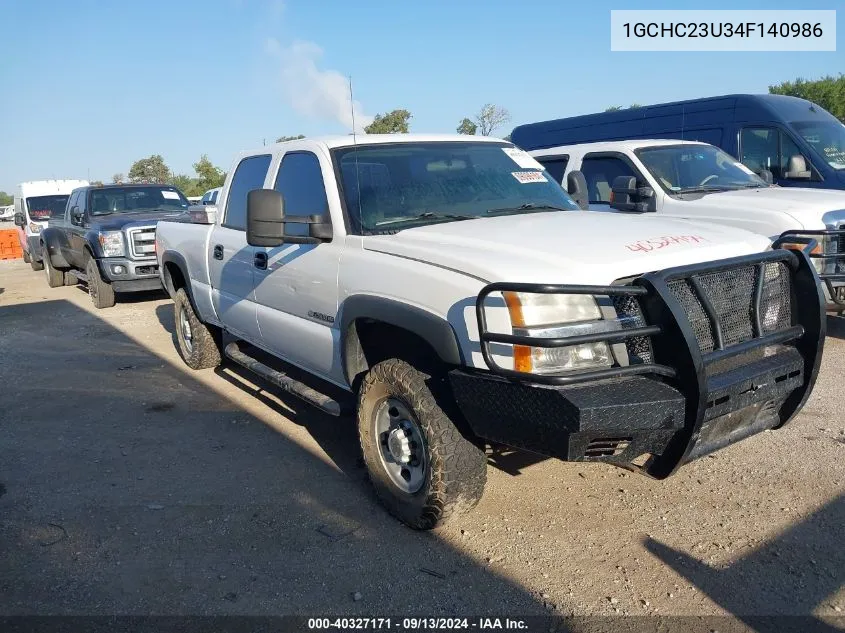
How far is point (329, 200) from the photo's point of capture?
13.0 ft

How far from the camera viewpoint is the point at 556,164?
320 inches

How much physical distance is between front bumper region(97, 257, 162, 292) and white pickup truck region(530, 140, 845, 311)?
5.86 m

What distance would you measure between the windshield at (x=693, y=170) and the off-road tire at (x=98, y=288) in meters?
7.74

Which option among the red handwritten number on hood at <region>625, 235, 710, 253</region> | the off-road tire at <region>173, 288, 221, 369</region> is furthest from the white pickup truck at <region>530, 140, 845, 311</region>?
the off-road tire at <region>173, 288, 221, 369</region>

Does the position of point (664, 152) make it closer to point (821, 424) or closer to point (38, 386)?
point (821, 424)

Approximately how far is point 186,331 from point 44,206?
41.6 feet

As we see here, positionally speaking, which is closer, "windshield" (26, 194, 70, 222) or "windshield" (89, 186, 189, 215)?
"windshield" (89, 186, 189, 215)

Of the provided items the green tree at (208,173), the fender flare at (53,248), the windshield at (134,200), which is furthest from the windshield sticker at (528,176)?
the green tree at (208,173)

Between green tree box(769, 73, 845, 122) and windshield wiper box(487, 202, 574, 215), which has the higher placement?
green tree box(769, 73, 845, 122)

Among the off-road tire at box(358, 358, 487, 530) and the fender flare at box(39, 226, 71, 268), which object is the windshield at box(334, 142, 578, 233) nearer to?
the off-road tire at box(358, 358, 487, 530)

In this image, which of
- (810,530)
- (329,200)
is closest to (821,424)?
(810,530)

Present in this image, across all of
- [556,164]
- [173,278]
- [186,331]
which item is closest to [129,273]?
[173,278]

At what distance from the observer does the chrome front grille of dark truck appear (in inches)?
397

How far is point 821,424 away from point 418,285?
10.4ft
